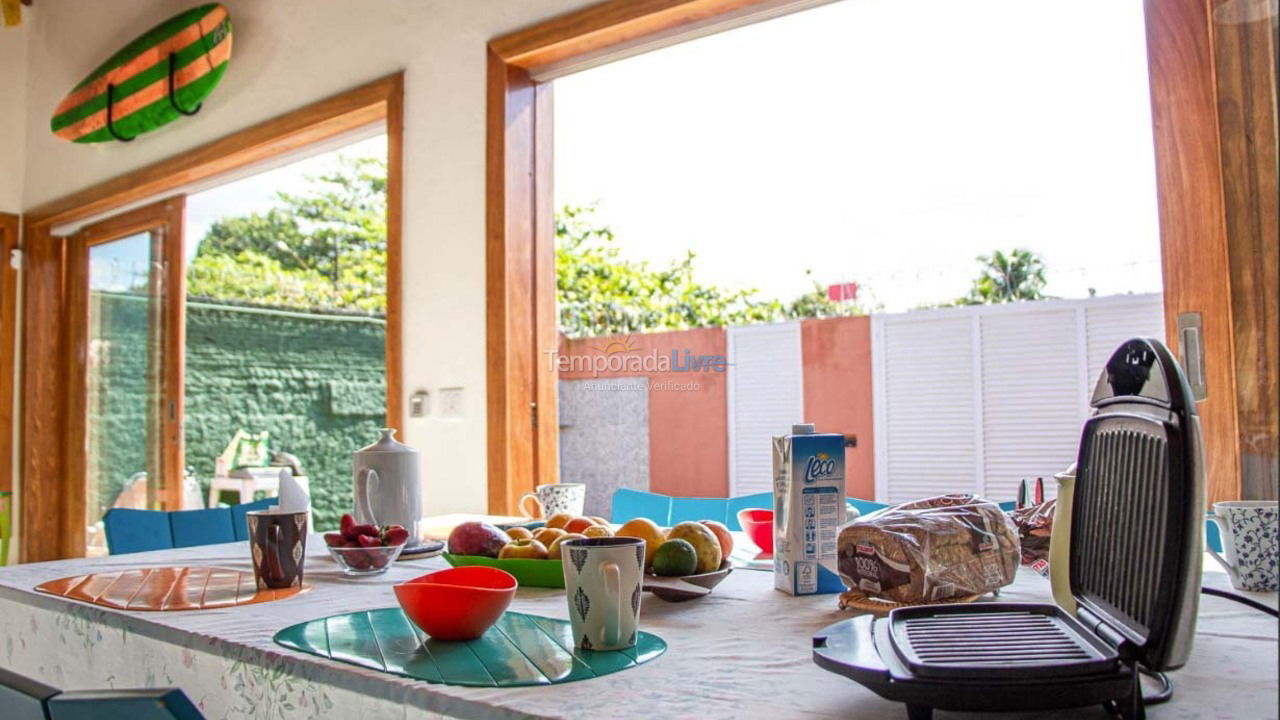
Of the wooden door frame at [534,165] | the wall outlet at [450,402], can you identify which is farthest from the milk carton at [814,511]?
the wall outlet at [450,402]

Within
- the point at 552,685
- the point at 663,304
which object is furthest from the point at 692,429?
the point at 552,685

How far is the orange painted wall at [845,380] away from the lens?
275 inches

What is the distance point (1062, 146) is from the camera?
5973mm

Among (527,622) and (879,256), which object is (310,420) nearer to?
(879,256)

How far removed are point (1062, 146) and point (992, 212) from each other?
59 cm

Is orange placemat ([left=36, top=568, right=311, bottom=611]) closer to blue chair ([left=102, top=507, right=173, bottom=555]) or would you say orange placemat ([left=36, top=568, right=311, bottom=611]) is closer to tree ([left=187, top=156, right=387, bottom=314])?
blue chair ([left=102, top=507, right=173, bottom=555])

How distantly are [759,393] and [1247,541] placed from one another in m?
6.07

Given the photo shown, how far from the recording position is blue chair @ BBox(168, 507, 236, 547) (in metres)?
2.36

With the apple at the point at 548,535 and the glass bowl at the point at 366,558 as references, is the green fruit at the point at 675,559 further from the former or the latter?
the glass bowl at the point at 366,558

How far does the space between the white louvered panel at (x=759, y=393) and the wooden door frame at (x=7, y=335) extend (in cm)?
452

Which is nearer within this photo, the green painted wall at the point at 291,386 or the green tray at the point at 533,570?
the green tray at the point at 533,570

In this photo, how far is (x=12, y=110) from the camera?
210 inches

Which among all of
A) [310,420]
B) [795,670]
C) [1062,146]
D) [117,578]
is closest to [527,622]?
[795,670]

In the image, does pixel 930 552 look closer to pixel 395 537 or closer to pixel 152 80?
pixel 395 537
